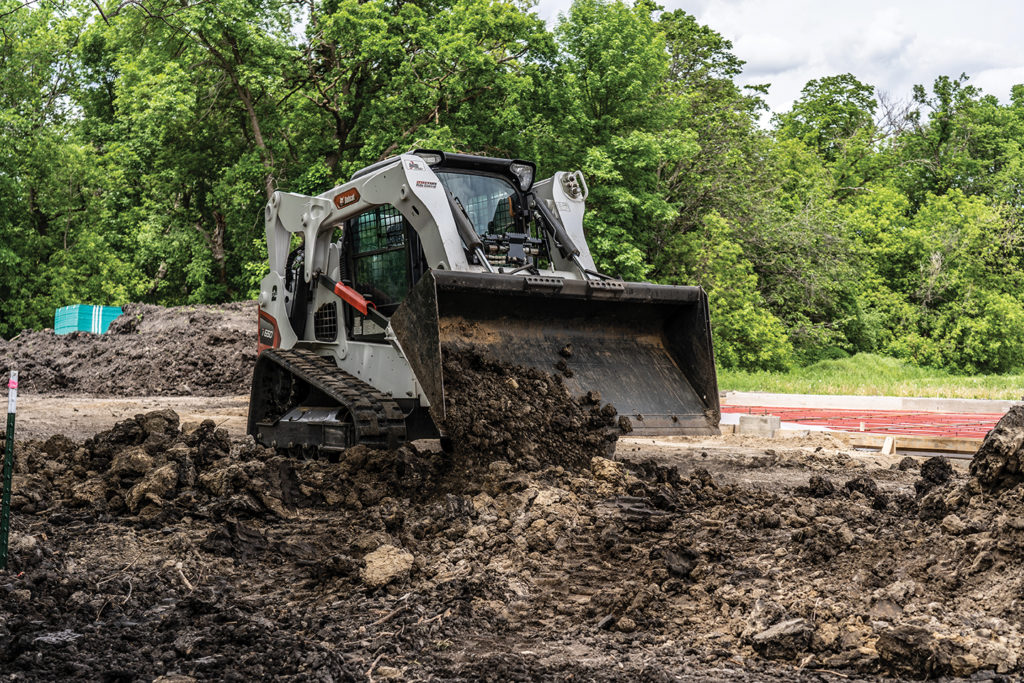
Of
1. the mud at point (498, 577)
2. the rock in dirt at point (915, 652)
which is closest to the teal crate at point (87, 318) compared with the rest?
the mud at point (498, 577)

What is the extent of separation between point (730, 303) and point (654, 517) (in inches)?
772

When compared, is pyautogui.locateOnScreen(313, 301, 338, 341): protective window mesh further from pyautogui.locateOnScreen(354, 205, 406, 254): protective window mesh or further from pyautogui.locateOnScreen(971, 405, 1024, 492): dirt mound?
pyautogui.locateOnScreen(971, 405, 1024, 492): dirt mound

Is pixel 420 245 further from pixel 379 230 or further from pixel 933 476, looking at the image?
pixel 933 476

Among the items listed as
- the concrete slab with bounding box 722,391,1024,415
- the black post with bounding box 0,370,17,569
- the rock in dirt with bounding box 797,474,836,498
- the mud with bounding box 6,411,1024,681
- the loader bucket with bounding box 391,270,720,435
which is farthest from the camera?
the concrete slab with bounding box 722,391,1024,415

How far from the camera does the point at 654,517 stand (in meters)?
5.87

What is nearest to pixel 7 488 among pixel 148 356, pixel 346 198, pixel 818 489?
pixel 346 198

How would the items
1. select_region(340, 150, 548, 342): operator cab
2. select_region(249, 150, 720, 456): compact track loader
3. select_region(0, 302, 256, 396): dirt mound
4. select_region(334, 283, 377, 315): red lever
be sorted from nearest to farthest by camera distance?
1. select_region(249, 150, 720, 456): compact track loader
2. select_region(340, 150, 548, 342): operator cab
3. select_region(334, 283, 377, 315): red lever
4. select_region(0, 302, 256, 396): dirt mound

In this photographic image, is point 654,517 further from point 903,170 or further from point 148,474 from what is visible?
point 903,170

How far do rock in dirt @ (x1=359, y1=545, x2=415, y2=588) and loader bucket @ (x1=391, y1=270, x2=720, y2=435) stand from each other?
1.59 metres

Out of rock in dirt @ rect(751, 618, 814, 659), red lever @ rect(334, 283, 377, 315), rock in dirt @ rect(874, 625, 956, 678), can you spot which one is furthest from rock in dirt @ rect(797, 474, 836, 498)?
red lever @ rect(334, 283, 377, 315)

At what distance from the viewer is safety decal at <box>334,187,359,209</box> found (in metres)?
8.66

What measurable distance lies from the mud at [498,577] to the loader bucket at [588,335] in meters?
0.81

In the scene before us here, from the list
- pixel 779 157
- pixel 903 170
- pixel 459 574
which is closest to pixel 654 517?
pixel 459 574

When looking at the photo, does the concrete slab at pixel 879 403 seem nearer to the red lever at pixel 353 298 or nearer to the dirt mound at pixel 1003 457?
the red lever at pixel 353 298
